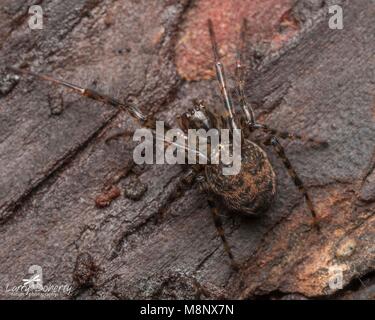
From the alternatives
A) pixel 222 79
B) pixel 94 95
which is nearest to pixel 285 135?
pixel 222 79

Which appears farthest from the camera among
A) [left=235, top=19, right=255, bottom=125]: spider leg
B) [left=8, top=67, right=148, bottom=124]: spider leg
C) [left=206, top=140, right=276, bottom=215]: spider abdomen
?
[left=235, top=19, right=255, bottom=125]: spider leg

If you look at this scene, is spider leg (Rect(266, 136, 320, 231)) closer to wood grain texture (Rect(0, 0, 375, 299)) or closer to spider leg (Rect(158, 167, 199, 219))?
wood grain texture (Rect(0, 0, 375, 299))

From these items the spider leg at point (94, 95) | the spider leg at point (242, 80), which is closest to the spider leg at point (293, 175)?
the spider leg at point (242, 80)

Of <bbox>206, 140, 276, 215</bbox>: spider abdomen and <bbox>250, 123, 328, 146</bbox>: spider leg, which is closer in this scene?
<bbox>206, 140, 276, 215</bbox>: spider abdomen

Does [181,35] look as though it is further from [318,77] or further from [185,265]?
[185,265]

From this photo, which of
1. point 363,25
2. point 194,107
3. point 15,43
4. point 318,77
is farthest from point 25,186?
point 363,25

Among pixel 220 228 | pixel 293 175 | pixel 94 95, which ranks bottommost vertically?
pixel 220 228

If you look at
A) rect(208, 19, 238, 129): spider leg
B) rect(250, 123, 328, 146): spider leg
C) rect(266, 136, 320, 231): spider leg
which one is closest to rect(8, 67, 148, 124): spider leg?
rect(208, 19, 238, 129): spider leg

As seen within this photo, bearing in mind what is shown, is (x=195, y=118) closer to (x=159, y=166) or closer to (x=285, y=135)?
(x=159, y=166)
